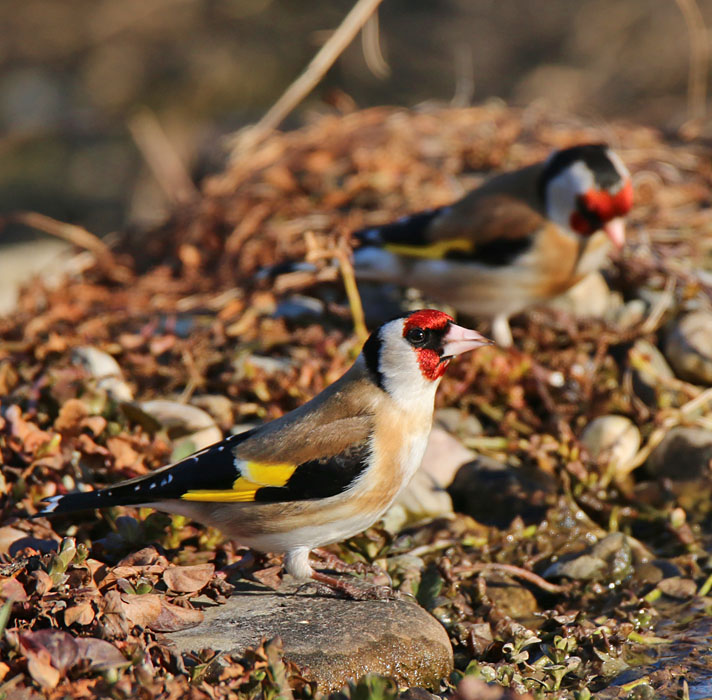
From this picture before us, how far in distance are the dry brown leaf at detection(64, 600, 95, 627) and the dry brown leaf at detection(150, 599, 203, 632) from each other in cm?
24

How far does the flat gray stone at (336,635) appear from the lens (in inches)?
124

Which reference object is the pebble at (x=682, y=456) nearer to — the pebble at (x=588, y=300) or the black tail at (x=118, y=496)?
the pebble at (x=588, y=300)

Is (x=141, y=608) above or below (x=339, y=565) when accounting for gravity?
above

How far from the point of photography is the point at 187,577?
3.37 m

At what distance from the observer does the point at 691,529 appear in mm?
4508

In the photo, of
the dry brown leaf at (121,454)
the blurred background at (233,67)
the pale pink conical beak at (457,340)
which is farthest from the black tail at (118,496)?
the blurred background at (233,67)

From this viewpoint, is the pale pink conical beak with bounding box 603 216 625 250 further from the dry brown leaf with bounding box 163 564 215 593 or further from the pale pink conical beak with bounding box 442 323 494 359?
the dry brown leaf with bounding box 163 564 215 593

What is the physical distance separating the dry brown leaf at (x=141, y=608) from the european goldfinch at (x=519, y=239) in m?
2.83

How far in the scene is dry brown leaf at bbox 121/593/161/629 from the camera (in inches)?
122

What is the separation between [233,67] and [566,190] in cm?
1258

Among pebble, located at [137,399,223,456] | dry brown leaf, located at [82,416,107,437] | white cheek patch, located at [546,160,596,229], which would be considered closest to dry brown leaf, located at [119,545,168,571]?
dry brown leaf, located at [82,416,107,437]

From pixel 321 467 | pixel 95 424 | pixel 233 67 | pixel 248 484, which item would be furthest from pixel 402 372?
pixel 233 67

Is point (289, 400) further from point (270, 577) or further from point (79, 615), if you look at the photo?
point (79, 615)

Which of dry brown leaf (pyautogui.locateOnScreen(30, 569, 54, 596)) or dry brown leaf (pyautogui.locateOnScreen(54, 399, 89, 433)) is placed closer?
dry brown leaf (pyautogui.locateOnScreen(30, 569, 54, 596))
